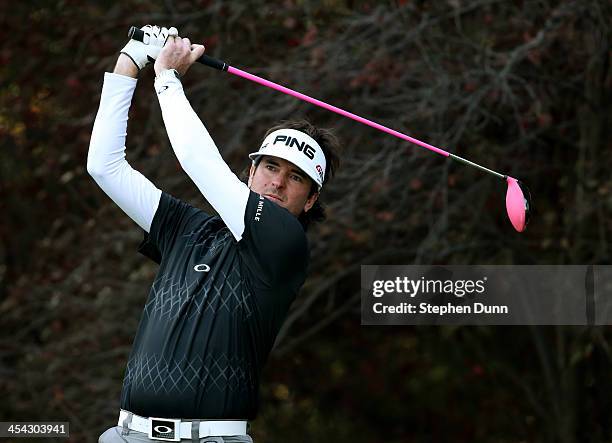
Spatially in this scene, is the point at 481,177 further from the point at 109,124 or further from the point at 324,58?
the point at 109,124

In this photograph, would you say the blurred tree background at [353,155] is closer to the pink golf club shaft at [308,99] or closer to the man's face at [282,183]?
the pink golf club shaft at [308,99]

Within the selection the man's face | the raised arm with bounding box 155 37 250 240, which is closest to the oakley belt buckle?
the raised arm with bounding box 155 37 250 240

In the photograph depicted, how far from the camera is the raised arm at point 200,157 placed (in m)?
2.99

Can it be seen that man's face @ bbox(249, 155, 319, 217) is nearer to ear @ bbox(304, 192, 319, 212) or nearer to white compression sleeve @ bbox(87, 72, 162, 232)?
ear @ bbox(304, 192, 319, 212)

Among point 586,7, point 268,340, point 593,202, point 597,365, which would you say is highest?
point 586,7

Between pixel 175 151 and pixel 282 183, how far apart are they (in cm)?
49

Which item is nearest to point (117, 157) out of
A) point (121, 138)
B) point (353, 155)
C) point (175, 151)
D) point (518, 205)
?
point (121, 138)

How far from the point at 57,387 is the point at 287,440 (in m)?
2.55

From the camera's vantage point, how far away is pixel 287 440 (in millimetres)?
8805

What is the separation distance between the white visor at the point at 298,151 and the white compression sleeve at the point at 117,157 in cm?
37

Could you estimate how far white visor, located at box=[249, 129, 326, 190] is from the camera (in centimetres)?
341

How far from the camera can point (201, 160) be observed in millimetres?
2994

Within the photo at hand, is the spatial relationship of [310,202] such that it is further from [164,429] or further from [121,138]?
[164,429]

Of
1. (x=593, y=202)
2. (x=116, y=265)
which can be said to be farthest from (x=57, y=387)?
(x=593, y=202)
